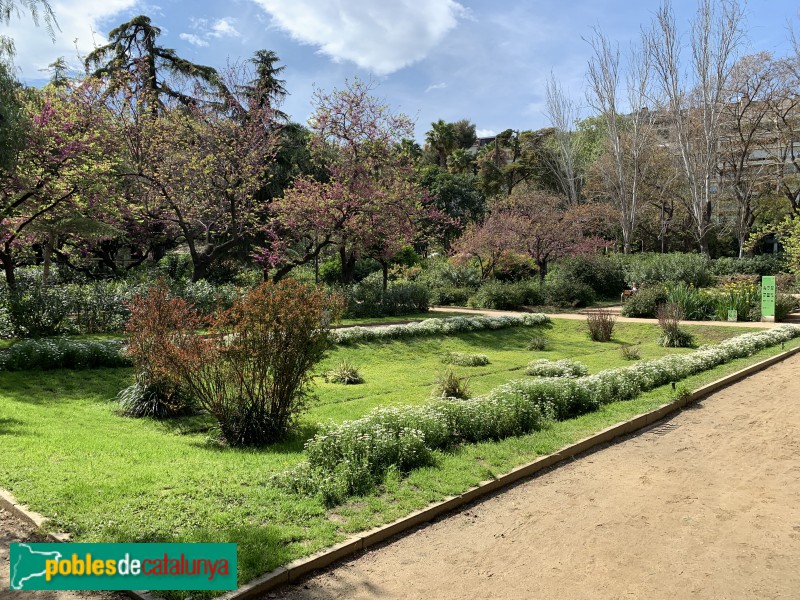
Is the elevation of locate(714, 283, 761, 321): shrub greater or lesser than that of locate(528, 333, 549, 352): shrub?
greater

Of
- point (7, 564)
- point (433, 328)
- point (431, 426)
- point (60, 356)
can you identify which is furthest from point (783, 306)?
point (7, 564)

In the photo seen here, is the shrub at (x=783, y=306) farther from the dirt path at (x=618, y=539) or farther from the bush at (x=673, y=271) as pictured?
the dirt path at (x=618, y=539)

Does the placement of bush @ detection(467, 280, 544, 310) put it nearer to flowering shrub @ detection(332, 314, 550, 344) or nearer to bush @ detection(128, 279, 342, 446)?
flowering shrub @ detection(332, 314, 550, 344)

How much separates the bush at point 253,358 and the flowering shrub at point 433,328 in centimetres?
568

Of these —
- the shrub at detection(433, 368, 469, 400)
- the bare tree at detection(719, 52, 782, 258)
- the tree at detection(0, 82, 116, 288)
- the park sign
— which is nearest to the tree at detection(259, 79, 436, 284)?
the tree at detection(0, 82, 116, 288)

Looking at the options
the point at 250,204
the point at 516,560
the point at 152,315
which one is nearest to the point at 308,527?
the point at 516,560

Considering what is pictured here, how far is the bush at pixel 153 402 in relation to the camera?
750 cm

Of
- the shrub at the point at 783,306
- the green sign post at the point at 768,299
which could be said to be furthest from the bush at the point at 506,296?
the shrub at the point at 783,306

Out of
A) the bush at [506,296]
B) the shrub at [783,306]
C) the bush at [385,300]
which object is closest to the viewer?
the shrub at [783,306]

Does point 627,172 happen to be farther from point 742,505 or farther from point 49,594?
point 49,594

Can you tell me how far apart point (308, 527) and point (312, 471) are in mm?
899

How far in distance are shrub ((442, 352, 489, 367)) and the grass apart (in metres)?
2.63

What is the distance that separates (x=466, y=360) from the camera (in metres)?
12.6

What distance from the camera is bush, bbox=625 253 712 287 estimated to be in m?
24.0
